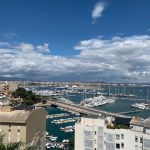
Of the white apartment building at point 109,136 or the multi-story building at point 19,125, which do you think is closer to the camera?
the white apartment building at point 109,136

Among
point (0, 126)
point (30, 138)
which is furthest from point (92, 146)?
point (0, 126)

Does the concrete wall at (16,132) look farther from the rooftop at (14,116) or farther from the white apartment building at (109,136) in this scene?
the white apartment building at (109,136)

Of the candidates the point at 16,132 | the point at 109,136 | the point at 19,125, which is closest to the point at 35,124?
the point at 19,125

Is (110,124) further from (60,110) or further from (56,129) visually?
(60,110)

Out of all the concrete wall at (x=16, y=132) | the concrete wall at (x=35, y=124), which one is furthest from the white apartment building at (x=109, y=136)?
the concrete wall at (x=16, y=132)

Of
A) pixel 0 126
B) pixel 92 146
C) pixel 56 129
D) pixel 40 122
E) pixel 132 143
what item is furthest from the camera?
pixel 56 129

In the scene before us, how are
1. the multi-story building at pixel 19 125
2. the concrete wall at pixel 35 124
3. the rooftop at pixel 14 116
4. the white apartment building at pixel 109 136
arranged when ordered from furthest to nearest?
the concrete wall at pixel 35 124 < the rooftop at pixel 14 116 < the multi-story building at pixel 19 125 < the white apartment building at pixel 109 136

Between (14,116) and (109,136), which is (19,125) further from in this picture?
(109,136)

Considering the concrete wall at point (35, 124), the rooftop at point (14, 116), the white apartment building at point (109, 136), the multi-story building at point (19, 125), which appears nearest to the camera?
the white apartment building at point (109, 136)
